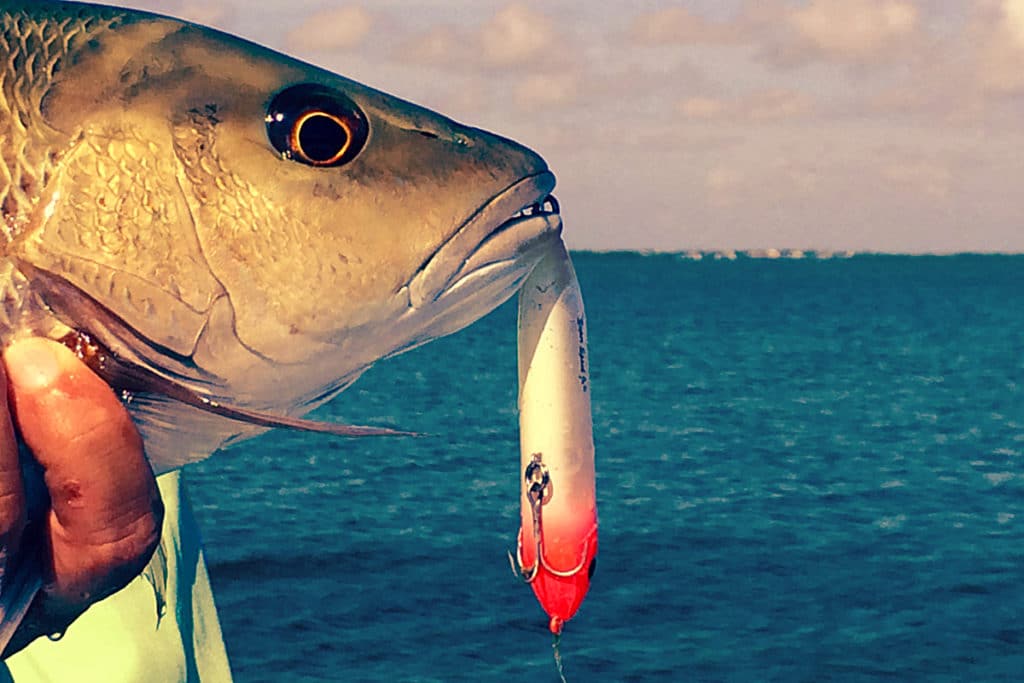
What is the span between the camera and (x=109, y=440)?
3.65 m

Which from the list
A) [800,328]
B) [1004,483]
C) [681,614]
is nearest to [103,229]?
[681,614]

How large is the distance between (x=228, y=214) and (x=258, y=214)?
0.08 m

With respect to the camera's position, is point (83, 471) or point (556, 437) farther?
point (556, 437)

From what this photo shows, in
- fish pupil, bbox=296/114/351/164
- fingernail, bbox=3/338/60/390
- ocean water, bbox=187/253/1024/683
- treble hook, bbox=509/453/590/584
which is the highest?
fish pupil, bbox=296/114/351/164

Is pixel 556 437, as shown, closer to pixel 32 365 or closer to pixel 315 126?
pixel 315 126

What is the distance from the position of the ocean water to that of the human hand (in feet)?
85.4

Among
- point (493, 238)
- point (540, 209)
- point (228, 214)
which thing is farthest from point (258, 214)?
point (540, 209)

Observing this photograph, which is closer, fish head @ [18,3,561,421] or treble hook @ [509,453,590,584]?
fish head @ [18,3,561,421]

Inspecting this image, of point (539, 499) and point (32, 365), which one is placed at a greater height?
point (32, 365)

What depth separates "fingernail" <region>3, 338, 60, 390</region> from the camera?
348 cm

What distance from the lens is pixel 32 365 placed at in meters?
3.50

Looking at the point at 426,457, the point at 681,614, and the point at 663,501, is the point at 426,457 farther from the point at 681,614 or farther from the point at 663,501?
the point at 681,614

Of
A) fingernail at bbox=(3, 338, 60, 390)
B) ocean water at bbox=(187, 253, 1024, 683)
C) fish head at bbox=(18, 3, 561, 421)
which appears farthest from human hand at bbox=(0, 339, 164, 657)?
ocean water at bbox=(187, 253, 1024, 683)

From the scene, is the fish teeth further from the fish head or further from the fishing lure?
the fishing lure
